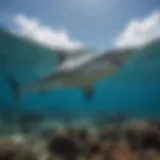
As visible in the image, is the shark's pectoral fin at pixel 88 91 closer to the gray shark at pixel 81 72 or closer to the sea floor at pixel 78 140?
the gray shark at pixel 81 72

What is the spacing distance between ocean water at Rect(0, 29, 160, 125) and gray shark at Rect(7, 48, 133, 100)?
21 millimetres

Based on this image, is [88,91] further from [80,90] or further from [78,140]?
[78,140]

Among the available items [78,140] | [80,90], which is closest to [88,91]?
[80,90]

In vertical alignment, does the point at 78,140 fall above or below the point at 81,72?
below

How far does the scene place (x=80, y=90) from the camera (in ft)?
4.72

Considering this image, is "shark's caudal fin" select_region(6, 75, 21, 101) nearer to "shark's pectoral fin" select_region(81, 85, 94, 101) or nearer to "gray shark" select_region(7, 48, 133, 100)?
"gray shark" select_region(7, 48, 133, 100)

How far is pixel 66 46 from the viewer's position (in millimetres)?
1470

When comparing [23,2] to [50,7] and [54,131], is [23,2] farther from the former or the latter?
[54,131]

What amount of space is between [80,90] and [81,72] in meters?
0.08

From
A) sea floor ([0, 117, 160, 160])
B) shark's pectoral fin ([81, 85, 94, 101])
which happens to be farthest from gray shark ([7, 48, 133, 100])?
sea floor ([0, 117, 160, 160])

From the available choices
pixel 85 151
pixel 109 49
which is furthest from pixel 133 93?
pixel 85 151

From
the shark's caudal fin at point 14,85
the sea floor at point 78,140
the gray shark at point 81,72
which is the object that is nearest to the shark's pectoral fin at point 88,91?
the gray shark at point 81,72

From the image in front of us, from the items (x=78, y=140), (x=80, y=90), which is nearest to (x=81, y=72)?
(x=80, y=90)

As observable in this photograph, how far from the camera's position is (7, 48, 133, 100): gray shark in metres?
1.43
